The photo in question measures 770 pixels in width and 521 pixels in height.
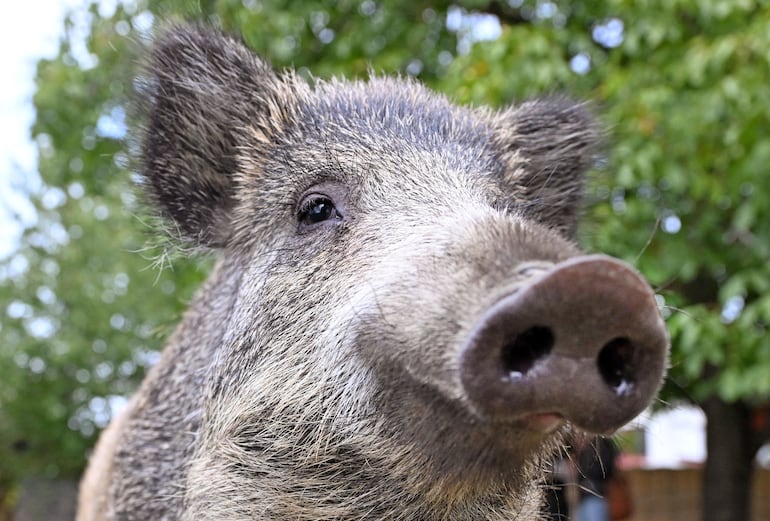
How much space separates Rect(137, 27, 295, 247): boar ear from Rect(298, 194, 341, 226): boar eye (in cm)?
42

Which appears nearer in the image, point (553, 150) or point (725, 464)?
point (553, 150)

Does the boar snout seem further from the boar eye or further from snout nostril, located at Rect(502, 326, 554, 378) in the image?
the boar eye

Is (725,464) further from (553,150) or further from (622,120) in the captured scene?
(553,150)

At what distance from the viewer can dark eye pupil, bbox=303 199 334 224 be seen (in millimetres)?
2205

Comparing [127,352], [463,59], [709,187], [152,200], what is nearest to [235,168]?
[152,200]

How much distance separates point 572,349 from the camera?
1.31 meters

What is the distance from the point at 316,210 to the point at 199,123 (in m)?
0.64

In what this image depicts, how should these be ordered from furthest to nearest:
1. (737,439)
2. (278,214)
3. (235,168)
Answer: (737,439)
(235,168)
(278,214)

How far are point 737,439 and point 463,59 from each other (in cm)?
640

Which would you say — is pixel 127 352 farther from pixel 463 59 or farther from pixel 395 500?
pixel 395 500

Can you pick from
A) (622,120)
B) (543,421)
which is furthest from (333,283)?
(622,120)

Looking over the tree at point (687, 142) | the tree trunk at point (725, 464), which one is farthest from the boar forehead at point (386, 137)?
the tree trunk at point (725, 464)

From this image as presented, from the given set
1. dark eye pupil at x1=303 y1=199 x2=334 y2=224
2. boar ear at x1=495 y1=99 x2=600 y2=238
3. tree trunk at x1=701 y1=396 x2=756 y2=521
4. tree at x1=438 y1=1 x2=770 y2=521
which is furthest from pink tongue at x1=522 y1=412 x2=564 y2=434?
tree trunk at x1=701 y1=396 x2=756 y2=521

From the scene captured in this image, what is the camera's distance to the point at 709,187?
4.89 meters
